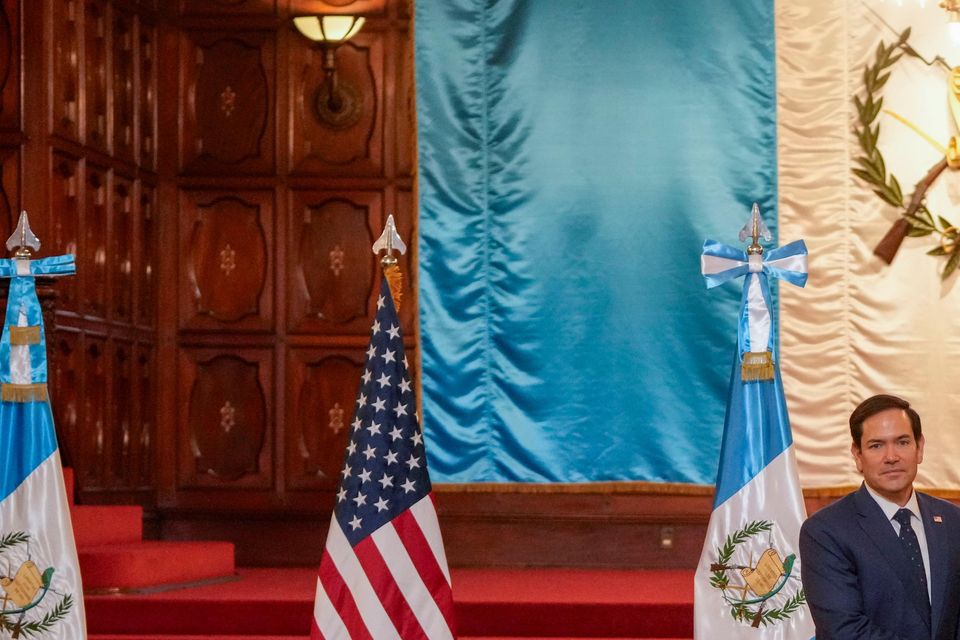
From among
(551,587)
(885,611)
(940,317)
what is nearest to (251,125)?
(551,587)

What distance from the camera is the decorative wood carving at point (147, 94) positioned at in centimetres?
782

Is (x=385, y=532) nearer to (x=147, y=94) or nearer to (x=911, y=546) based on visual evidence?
(x=911, y=546)

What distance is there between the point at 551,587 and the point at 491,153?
2.18 meters

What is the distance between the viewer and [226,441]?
7887mm

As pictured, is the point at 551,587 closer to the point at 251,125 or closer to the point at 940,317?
the point at 940,317

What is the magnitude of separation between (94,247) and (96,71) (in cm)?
85

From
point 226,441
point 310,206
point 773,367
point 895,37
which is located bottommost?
point 226,441

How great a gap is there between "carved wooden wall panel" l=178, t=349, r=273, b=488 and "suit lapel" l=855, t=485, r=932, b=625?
16.4 feet

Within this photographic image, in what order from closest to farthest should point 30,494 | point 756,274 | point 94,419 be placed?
point 756,274, point 30,494, point 94,419

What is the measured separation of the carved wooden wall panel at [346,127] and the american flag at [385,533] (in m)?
2.78

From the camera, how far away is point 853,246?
746cm

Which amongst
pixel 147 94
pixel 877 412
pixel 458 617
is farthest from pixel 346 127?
pixel 877 412

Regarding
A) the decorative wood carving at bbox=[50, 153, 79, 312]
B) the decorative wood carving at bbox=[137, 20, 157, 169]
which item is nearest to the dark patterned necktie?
the decorative wood carving at bbox=[50, 153, 79, 312]

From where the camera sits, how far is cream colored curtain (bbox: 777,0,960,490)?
24.2ft
